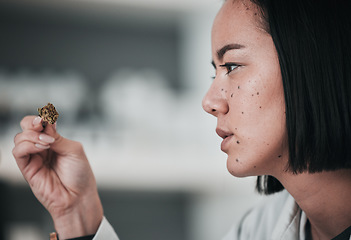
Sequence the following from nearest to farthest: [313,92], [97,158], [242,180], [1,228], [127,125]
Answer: [313,92], [1,228], [97,158], [127,125], [242,180]

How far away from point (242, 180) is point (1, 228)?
1268mm

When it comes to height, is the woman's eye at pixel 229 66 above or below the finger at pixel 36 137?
above

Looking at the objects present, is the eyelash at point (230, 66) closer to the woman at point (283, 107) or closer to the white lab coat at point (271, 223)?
the woman at point (283, 107)

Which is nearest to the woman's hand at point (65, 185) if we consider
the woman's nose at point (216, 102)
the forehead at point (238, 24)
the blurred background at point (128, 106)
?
the woman's nose at point (216, 102)

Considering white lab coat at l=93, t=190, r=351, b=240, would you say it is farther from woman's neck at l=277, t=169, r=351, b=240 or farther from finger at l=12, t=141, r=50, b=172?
finger at l=12, t=141, r=50, b=172

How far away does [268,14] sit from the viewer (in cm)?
80

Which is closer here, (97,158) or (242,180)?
(97,158)

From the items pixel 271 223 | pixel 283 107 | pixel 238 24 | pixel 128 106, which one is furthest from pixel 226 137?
pixel 128 106

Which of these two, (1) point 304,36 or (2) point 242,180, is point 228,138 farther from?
(2) point 242,180

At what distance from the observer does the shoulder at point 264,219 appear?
107cm

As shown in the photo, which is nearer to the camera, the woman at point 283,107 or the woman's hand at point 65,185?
the woman at point 283,107

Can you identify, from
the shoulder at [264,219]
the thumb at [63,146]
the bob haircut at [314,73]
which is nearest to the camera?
the bob haircut at [314,73]

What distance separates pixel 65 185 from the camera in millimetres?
942

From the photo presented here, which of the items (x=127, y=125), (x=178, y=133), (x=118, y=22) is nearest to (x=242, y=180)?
(x=178, y=133)
